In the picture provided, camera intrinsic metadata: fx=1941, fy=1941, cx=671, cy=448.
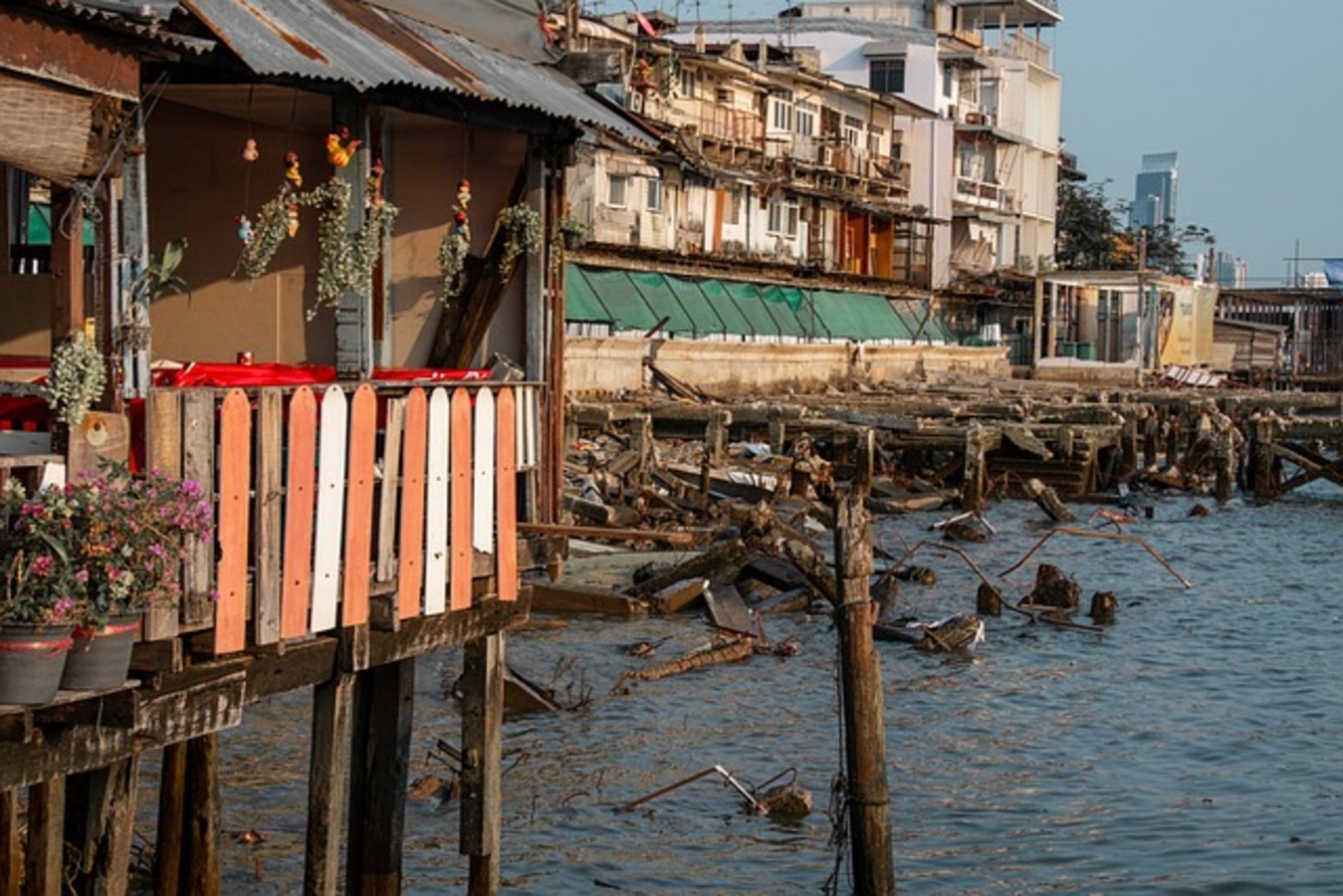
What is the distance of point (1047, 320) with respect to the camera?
77438mm

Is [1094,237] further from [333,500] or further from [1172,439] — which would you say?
[333,500]

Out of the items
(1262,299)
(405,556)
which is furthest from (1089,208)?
(405,556)

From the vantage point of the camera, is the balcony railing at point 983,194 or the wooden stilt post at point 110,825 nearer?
the wooden stilt post at point 110,825

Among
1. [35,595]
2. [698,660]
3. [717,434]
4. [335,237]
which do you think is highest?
[335,237]

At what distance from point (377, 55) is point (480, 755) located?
4.37 m

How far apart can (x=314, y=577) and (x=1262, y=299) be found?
84.4m

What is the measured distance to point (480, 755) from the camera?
11.3 m

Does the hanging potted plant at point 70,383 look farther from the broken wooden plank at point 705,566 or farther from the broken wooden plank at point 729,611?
the broken wooden plank at point 705,566

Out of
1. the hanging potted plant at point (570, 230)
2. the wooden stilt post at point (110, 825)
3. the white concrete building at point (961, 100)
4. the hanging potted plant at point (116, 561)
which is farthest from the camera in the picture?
the white concrete building at point (961, 100)

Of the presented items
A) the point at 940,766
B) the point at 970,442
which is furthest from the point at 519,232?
the point at 970,442

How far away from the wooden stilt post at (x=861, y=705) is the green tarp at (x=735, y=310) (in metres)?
32.0

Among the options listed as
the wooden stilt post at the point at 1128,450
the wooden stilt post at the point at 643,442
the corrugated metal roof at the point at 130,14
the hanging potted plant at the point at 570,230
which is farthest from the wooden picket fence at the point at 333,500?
the wooden stilt post at the point at 1128,450

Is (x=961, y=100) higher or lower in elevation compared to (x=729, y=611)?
higher

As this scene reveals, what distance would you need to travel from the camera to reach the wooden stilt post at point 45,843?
818 centimetres
